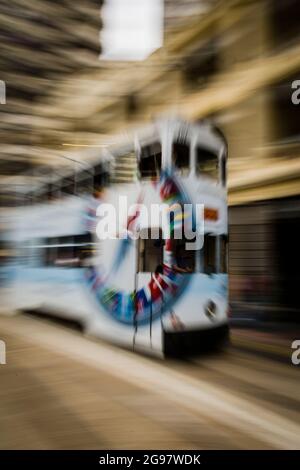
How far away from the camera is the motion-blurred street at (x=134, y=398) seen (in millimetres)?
1920

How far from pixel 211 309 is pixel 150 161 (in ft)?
3.50

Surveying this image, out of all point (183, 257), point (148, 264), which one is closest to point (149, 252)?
point (148, 264)

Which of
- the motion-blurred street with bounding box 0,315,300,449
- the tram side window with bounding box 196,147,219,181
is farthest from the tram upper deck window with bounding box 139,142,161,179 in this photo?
the motion-blurred street with bounding box 0,315,300,449

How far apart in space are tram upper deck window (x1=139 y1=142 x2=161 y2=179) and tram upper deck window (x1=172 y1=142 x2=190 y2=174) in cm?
10

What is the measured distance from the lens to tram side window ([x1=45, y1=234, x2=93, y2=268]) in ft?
10.2

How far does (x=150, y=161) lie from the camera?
2.80 metres

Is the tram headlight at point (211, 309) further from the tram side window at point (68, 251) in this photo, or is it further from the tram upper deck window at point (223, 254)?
the tram side window at point (68, 251)

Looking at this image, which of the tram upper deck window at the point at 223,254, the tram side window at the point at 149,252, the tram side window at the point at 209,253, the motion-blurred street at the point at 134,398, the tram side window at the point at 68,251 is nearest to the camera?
the motion-blurred street at the point at 134,398

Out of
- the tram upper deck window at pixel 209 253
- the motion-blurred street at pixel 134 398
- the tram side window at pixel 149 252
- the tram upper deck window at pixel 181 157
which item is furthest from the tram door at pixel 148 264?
the tram upper deck window at pixel 181 157

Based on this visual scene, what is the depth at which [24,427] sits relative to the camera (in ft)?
6.52

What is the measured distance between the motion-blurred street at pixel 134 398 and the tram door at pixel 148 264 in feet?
0.54

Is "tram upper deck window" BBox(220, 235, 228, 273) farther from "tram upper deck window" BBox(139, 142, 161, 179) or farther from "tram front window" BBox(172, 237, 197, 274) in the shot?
"tram upper deck window" BBox(139, 142, 161, 179)

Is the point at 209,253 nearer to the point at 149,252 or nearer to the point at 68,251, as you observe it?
the point at 149,252

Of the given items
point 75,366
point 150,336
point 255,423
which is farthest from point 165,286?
point 255,423
